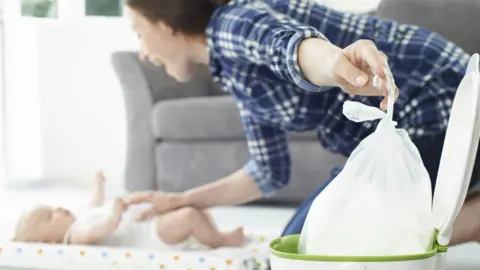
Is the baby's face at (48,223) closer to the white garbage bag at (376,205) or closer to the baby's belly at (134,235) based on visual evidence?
the baby's belly at (134,235)

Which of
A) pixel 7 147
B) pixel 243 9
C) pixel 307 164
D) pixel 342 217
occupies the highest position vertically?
pixel 243 9

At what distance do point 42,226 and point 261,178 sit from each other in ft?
1.56

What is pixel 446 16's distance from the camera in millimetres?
2463

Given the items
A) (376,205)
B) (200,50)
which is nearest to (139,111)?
(200,50)

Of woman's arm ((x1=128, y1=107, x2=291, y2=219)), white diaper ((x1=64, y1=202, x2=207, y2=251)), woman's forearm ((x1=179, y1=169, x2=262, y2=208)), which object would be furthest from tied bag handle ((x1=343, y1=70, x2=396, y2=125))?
white diaper ((x1=64, y1=202, x2=207, y2=251))

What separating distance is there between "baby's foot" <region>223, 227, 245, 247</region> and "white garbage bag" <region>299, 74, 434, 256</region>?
0.88 metres

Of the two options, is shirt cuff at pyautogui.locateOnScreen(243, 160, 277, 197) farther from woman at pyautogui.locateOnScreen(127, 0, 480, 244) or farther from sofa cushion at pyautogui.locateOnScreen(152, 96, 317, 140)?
sofa cushion at pyautogui.locateOnScreen(152, 96, 317, 140)

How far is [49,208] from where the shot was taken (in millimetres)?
1655

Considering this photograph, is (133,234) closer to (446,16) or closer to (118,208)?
(118,208)

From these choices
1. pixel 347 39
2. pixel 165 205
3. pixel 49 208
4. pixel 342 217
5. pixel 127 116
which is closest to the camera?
pixel 342 217

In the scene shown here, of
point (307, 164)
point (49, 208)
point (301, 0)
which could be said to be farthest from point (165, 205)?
point (307, 164)

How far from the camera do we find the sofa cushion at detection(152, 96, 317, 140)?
8.63 ft

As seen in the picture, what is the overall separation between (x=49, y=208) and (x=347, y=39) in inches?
30.1

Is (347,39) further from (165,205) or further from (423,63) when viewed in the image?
(165,205)
